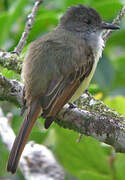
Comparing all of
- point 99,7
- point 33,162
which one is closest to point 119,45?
point 99,7

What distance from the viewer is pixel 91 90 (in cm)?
501

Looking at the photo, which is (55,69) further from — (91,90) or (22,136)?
(22,136)

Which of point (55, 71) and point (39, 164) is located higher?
point (55, 71)

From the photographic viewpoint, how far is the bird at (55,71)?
13.9 ft

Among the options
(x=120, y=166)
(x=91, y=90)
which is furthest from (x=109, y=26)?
(x=120, y=166)

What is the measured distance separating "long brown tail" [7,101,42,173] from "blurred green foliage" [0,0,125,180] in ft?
1.51

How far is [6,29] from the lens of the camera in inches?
223

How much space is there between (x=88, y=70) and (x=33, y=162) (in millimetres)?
1703

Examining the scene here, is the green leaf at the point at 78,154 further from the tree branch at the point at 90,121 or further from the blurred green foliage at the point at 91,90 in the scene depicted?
the tree branch at the point at 90,121

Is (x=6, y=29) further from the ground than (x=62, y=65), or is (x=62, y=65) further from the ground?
(x=6, y=29)

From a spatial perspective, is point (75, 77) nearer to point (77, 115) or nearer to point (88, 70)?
point (88, 70)

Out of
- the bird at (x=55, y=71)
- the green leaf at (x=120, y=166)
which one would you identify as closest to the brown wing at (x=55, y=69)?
the bird at (x=55, y=71)

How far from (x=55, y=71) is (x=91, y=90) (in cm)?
59

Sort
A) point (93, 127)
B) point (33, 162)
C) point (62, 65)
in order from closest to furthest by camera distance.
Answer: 1. point (33, 162)
2. point (93, 127)
3. point (62, 65)
